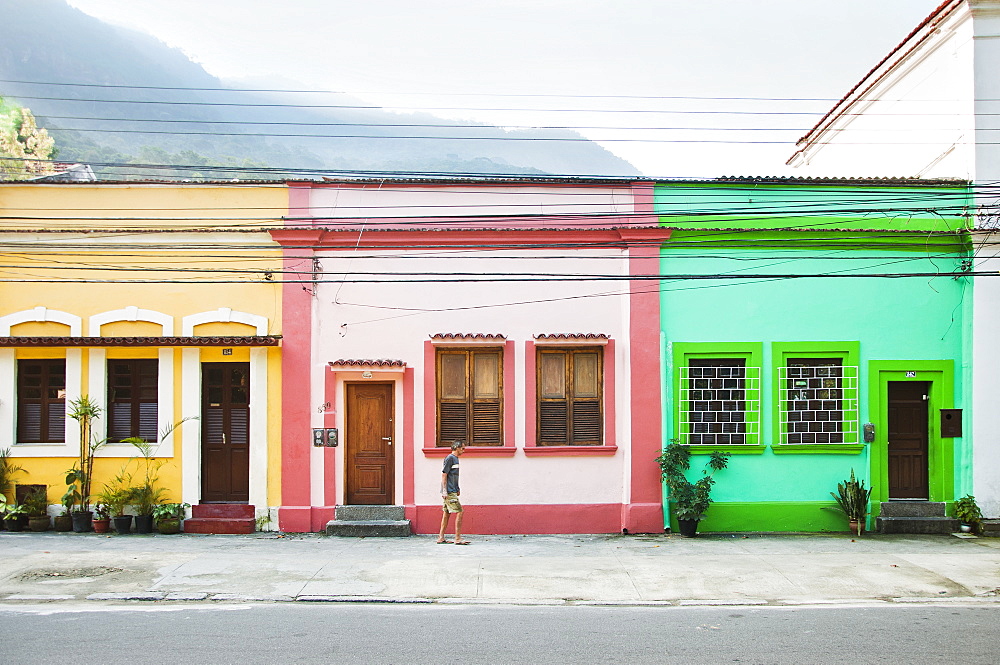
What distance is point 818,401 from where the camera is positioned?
13.4 metres

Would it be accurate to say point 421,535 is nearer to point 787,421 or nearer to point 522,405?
point 522,405

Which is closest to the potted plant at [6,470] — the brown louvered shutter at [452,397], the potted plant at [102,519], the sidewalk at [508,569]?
A: the sidewalk at [508,569]

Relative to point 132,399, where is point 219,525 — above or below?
below

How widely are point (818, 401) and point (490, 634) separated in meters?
8.04

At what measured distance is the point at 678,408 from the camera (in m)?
13.1

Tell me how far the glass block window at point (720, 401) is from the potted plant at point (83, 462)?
9625 mm

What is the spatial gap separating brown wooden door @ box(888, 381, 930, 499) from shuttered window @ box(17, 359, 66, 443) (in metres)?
13.9

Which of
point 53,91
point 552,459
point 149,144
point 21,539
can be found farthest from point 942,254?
point 53,91

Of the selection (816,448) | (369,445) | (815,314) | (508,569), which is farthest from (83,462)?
(815,314)

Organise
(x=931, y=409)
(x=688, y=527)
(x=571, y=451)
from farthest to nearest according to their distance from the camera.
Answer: (x=931, y=409) < (x=571, y=451) < (x=688, y=527)

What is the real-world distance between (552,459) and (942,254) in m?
7.40

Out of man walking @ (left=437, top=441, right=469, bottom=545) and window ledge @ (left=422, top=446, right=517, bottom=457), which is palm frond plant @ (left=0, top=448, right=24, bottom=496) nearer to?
window ledge @ (left=422, top=446, right=517, bottom=457)

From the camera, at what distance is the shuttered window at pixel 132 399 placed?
1323 centimetres

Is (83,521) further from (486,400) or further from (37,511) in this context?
(486,400)
